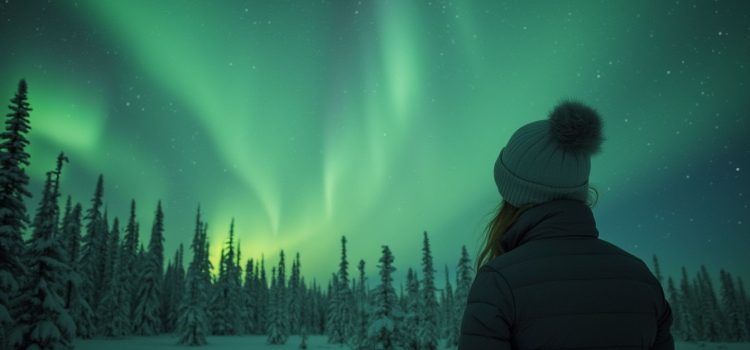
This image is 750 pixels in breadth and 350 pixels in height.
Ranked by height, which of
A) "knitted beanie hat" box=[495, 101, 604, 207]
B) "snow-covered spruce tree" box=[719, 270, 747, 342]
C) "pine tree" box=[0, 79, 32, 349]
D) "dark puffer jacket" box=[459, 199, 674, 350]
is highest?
"pine tree" box=[0, 79, 32, 349]

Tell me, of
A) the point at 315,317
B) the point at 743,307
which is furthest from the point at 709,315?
the point at 315,317

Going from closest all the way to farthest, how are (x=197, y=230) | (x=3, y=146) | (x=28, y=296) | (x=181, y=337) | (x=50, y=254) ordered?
(x=3, y=146) → (x=28, y=296) → (x=50, y=254) → (x=181, y=337) → (x=197, y=230)

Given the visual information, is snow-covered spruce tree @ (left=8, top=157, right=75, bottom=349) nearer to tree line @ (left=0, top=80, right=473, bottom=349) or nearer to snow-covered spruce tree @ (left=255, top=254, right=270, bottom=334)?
tree line @ (left=0, top=80, right=473, bottom=349)

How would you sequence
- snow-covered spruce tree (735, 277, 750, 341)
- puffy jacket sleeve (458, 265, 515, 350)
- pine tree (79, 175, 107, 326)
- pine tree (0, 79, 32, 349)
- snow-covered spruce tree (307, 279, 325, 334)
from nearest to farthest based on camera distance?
puffy jacket sleeve (458, 265, 515, 350) < pine tree (0, 79, 32, 349) < pine tree (79, 175, 107, 326) < snow-covered spruce tree (735, 277, 750, 341) < snow-covered spruce tree (307, 279, 325, 334)

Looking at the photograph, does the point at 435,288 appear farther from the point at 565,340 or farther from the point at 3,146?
the point at 565,340

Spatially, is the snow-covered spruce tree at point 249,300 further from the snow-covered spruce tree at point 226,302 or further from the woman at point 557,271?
the woman at point 557,271

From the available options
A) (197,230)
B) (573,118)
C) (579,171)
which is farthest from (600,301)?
(197,230)

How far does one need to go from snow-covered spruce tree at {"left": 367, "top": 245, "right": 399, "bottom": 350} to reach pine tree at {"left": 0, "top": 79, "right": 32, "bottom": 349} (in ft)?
92.3

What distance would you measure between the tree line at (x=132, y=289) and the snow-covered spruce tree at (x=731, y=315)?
215 ft

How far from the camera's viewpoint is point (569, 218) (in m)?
2.01

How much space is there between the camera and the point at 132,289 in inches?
2808

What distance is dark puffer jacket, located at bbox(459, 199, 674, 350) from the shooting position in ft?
5.83

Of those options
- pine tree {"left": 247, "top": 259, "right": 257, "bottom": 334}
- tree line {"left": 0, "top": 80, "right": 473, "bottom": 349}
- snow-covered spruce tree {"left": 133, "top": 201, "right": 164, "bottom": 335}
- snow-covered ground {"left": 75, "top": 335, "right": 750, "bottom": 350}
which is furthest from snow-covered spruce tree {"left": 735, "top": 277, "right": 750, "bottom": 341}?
snow-covered spruce tree {"left": 133, "top": 201, "right": 164, "bottom": 335}

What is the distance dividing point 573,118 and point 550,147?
209 millimetres
